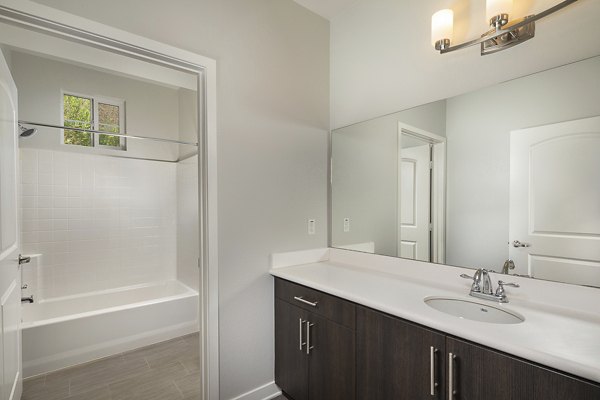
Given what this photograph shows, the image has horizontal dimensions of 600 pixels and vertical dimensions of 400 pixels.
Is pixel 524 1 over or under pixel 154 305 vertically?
over

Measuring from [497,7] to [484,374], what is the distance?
5.07 feet

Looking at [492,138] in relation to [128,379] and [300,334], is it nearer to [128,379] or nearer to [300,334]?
[300,334]

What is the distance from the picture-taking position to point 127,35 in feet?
4.81

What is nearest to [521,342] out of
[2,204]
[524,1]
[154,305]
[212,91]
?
[524,1]

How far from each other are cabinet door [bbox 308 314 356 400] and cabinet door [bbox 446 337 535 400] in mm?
491

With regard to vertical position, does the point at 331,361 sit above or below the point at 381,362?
below

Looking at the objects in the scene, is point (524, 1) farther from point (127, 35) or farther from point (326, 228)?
point (127, 35)

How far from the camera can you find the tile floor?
200 centimetres

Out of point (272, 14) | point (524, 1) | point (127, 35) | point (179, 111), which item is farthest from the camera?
point (179, 111)

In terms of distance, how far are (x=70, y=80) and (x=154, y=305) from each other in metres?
2.51

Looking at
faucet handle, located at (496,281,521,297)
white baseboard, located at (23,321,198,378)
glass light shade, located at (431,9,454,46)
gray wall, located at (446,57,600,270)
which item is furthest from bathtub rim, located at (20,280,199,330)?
glass light shade, located at (431,9,454,46)

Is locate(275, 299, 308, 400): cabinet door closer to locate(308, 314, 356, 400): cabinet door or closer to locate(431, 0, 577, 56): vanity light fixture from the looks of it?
locate(308, 314, 356, 400): cabinet door

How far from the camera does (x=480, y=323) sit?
1.06 m

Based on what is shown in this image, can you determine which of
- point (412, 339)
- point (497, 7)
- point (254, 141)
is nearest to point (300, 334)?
point (412, 339)
